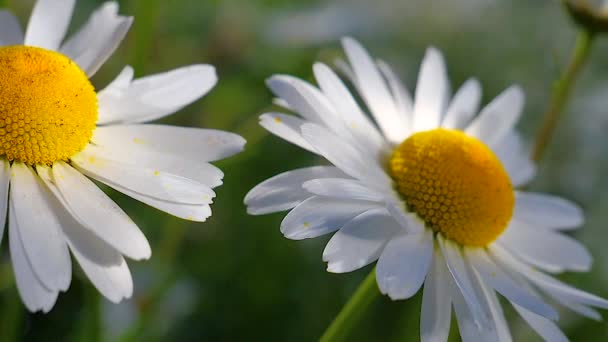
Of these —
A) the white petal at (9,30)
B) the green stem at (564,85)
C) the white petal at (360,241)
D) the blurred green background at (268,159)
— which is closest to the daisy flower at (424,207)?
the white petal at (360,241)

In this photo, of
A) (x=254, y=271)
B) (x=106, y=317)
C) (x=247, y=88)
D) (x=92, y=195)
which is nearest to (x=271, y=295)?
(x=254, y=271)

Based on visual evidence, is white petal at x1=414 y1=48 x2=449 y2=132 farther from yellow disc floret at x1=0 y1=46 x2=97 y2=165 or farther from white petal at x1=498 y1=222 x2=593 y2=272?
yellow disc floret at x1=0 y1=46 x2=97 y2=165

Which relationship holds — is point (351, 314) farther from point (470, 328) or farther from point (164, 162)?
point (164, 162)

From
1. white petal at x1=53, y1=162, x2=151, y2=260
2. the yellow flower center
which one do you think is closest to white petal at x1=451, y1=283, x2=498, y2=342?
the yellow flower center

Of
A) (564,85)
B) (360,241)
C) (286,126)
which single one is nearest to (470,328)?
(360,241)

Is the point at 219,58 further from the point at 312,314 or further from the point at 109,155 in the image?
the point at 109,155

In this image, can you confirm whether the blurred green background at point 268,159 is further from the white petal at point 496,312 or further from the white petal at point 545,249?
the white petal at point 496,312
